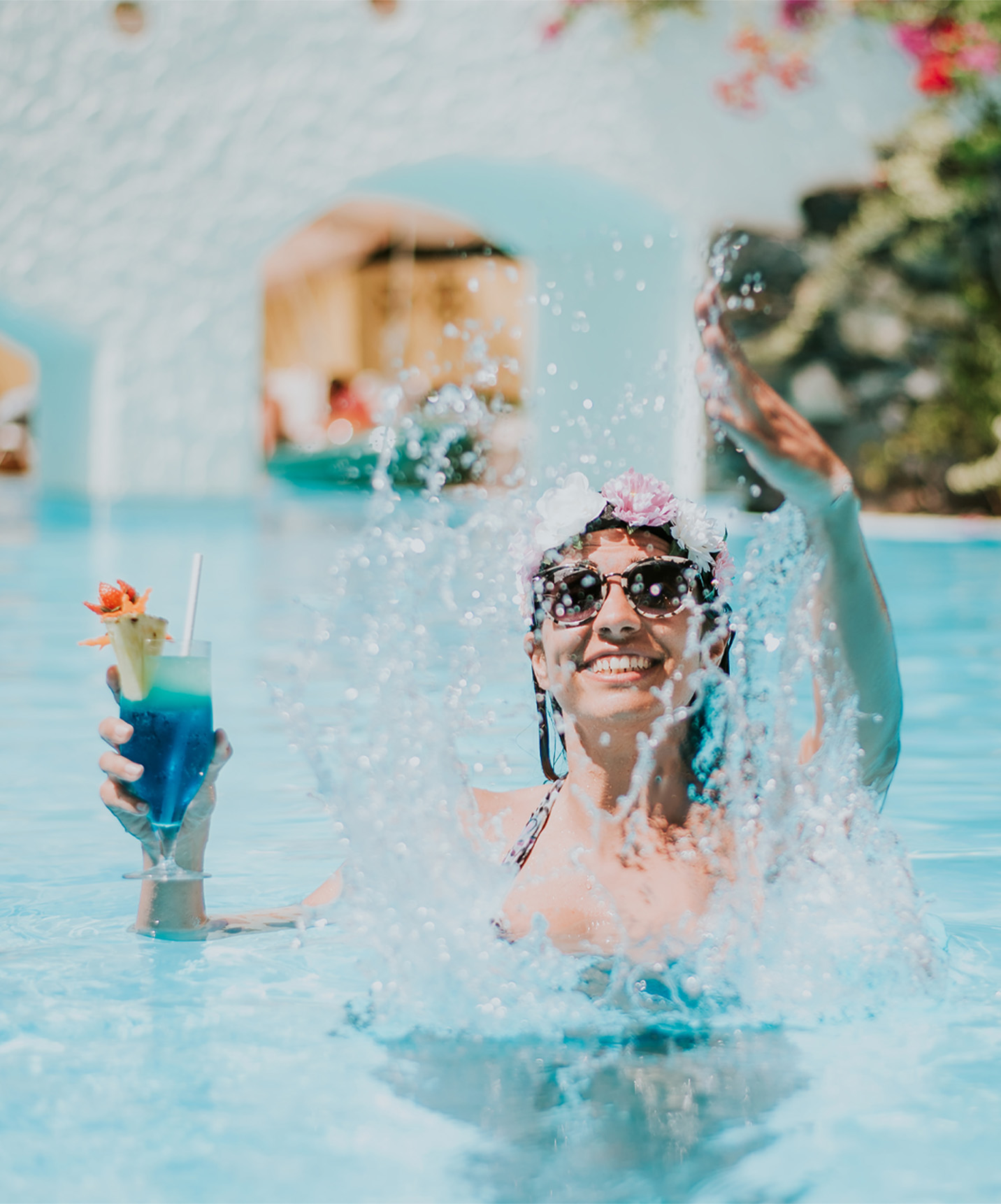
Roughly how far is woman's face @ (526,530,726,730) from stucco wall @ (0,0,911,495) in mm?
9806

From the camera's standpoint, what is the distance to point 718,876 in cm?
253

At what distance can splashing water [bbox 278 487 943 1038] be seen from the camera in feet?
8.09

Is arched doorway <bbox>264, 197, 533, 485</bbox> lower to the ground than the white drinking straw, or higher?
higher

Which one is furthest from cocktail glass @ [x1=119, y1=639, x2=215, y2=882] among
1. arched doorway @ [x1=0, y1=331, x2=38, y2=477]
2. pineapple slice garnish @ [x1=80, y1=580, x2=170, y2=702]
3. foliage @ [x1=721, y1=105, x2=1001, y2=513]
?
arched doorway @ [x1=0, y1=331, x2=38, y2=477]

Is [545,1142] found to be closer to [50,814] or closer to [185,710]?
[185,710]

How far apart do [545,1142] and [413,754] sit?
818 mm

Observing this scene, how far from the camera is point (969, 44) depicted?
11750 millimetres

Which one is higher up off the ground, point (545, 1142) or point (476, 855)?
point (476, 855)

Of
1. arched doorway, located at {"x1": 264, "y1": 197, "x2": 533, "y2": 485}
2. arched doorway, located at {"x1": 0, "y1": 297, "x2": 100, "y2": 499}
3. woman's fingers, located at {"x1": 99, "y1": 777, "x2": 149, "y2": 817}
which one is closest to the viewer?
woman's fingers, located at {"x1": 99, "y1": 777, "x2": 149, "y2": 817}

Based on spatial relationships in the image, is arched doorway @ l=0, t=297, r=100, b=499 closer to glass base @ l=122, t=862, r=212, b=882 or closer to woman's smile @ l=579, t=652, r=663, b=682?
glass base @ l=122, t=862, r=212, b=882

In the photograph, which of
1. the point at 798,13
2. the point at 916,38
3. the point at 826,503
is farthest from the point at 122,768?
the point at 916,38

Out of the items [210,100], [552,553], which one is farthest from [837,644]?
[210,100]

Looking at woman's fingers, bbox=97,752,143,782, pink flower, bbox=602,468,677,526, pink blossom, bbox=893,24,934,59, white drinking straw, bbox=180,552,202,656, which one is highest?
pink blossom, bbox=893,24,934,59

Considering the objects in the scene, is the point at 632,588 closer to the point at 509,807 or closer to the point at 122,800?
the point at 509,807
